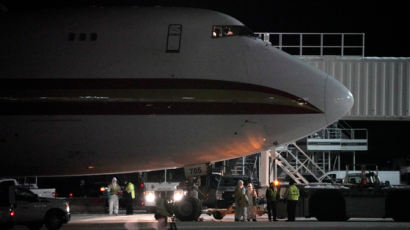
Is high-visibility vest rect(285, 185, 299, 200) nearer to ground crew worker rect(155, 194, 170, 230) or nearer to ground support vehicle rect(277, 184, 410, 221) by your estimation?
ground support vehicle rect(277, 184, 410, 221)

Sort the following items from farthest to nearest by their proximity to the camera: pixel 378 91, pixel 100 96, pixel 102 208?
pixel 102 208 → pixel 378 91 → pixel 100 96

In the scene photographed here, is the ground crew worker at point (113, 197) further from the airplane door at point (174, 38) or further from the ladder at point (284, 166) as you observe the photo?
the airplane door at point (174, 38)

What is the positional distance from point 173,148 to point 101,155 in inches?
73.4

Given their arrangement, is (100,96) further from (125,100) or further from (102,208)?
(102,208)

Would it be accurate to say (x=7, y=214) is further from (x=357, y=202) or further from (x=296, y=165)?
(x=296, y=165)

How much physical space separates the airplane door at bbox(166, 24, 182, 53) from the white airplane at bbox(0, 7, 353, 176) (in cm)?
3

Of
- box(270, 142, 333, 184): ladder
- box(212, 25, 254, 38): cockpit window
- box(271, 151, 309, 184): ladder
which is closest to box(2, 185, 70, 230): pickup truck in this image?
box(212, 25, 254, 38): cockpit window

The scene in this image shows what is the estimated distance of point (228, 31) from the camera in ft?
62.0

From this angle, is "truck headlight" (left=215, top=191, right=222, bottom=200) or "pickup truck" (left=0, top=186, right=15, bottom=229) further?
"truck headlight" (left=215, top=191, right=222, bottom=200)

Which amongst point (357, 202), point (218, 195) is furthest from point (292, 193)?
point (218, 195)

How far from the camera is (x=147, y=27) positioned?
18547 millimetres

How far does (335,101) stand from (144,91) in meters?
4.84

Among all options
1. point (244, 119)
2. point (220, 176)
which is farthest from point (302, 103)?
point (220, 176)

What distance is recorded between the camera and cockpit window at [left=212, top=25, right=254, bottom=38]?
18.8 meters
